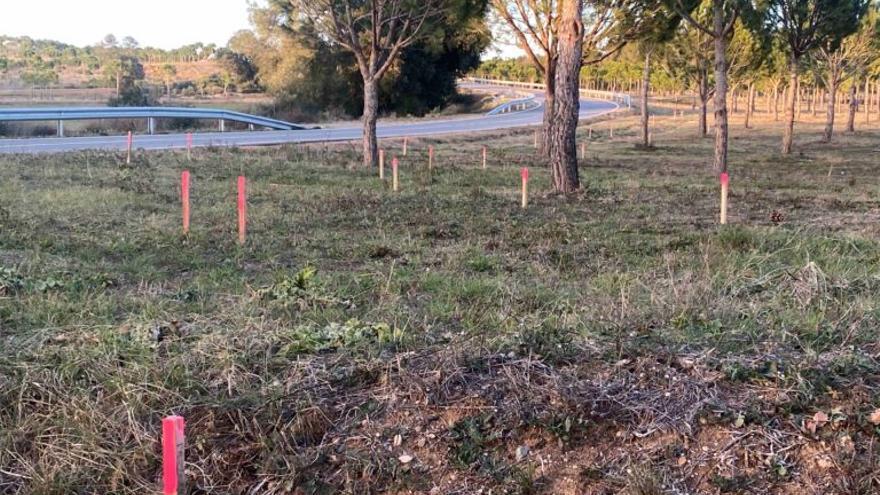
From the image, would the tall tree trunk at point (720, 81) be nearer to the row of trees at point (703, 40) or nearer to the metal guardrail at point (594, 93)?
the row of trees at point (703, 40)

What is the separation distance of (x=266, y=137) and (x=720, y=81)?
18.3 metres

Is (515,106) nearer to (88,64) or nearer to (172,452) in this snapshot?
(88,64)

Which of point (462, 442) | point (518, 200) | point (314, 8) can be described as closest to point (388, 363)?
point (462, 442)

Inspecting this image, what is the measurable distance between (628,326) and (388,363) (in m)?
1.63

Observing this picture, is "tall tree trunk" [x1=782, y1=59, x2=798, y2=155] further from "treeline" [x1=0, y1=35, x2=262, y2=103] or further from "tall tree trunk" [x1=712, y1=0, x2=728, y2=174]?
"treeline" [x1=0, y1=35, x2=262, y2=103]

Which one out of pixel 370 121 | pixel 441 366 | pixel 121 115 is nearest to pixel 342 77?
pixel 121 115

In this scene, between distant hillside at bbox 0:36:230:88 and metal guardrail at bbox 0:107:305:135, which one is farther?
distant hillside at bbox 0:36:230:88

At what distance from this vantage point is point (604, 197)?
1667cm

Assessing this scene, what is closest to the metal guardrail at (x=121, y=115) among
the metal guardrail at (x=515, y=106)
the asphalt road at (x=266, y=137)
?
the asphalt road at (x=266, y=137)

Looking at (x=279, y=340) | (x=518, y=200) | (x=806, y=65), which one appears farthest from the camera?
(x=806, y=65)

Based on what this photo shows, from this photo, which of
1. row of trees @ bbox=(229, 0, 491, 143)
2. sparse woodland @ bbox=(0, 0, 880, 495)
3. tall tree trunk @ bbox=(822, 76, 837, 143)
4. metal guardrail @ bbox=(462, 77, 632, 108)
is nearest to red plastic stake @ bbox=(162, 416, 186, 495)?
sparse woodland @ bbox=(0, 0, 880, 495)

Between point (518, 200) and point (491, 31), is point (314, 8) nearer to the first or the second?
point (491, 31)

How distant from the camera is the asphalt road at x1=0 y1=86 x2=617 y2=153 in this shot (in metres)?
26.7

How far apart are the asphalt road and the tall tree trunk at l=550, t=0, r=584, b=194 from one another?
14.0 meters
